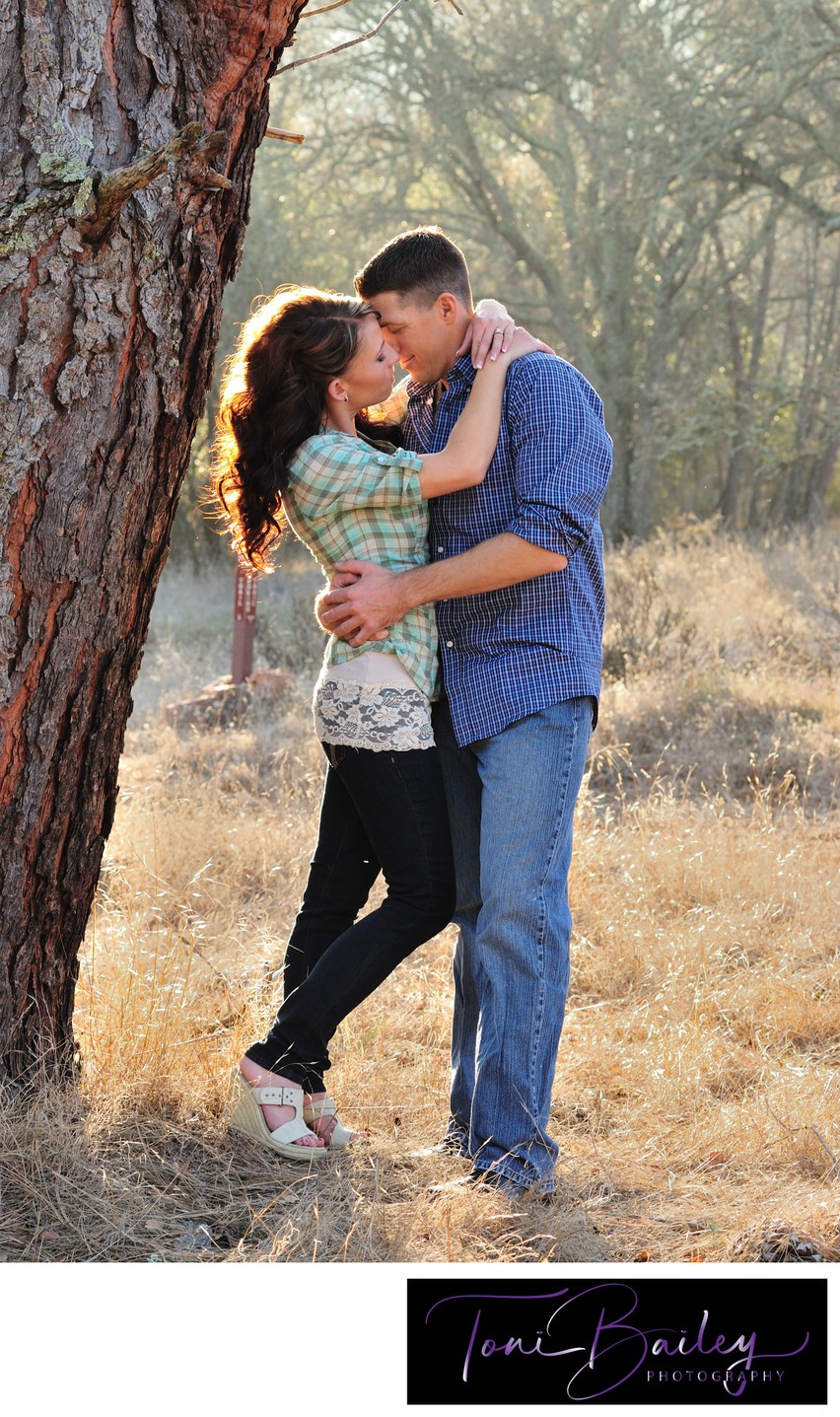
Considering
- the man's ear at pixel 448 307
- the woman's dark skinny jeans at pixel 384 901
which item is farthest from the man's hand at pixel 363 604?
the man's ear at pixel 448 307

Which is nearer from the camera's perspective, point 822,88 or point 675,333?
point 822,88

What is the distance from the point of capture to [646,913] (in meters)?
4.46

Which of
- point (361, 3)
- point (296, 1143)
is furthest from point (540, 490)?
point (361, 3)

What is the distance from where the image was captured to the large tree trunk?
8.03 ft

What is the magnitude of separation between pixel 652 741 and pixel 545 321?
11.8 metres

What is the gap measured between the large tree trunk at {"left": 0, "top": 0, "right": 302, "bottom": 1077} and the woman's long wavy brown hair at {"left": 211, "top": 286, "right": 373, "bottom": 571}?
3.5 inches

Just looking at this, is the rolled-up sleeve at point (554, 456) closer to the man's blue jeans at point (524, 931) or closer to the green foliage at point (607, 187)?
the man's blue jeans at point (524, 931)

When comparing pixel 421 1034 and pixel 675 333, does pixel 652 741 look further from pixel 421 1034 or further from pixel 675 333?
pixel 675 333

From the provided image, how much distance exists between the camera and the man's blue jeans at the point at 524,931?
8.97 feet

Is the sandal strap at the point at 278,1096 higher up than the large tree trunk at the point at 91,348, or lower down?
lower down

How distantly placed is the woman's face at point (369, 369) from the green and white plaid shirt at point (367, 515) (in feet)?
0.33

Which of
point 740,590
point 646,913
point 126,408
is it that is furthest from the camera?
point 740,590

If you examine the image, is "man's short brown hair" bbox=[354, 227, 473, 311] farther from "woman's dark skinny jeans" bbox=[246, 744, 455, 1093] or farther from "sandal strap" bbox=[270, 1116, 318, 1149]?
"sandal strap" bbox=[270, 1116, 318, 1149]

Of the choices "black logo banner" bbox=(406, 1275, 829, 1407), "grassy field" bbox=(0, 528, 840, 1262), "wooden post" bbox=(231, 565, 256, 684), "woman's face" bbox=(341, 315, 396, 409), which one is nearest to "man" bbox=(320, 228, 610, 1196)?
"woman's face" bbox=(341, 315, 396, 409)
